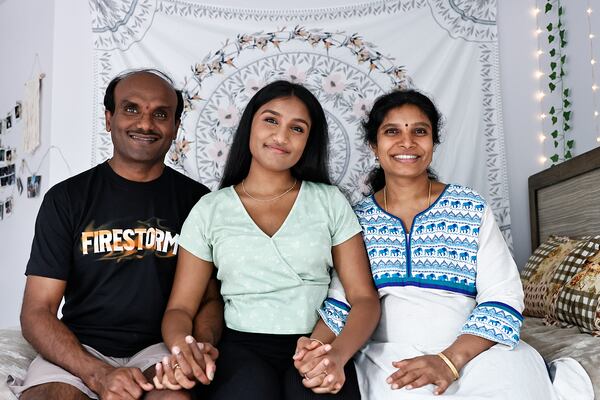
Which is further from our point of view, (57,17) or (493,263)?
(57,17)

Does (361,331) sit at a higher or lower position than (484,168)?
lower

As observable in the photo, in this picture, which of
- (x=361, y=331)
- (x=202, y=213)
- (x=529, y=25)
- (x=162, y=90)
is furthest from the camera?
(x=529, y=25)

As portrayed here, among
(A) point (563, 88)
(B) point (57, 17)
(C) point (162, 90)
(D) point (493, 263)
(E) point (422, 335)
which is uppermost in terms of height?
(B) point (57, 17)

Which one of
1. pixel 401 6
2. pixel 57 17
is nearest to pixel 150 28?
pixel 57 17

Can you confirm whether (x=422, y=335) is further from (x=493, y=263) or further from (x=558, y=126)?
(x=558, y=126)

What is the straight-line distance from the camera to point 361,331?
1566 millimetres

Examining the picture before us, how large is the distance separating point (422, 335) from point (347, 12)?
200 centimetres

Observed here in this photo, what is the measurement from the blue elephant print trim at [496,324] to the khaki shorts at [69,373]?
797 mm

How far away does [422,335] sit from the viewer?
1628 mm

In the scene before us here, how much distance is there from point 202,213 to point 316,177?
38 centimetres

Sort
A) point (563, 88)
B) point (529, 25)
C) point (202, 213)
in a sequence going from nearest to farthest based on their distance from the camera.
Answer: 1. point (202, 213)
2. point (563, 88)
3. point (529, 25)

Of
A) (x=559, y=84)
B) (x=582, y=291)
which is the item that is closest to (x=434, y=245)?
(x=582, y=291)

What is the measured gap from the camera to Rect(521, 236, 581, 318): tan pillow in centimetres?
223

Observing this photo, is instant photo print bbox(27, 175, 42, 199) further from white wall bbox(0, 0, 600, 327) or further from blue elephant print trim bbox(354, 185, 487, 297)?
blue elephant print trim bbox(354, 185, 487, 297)
